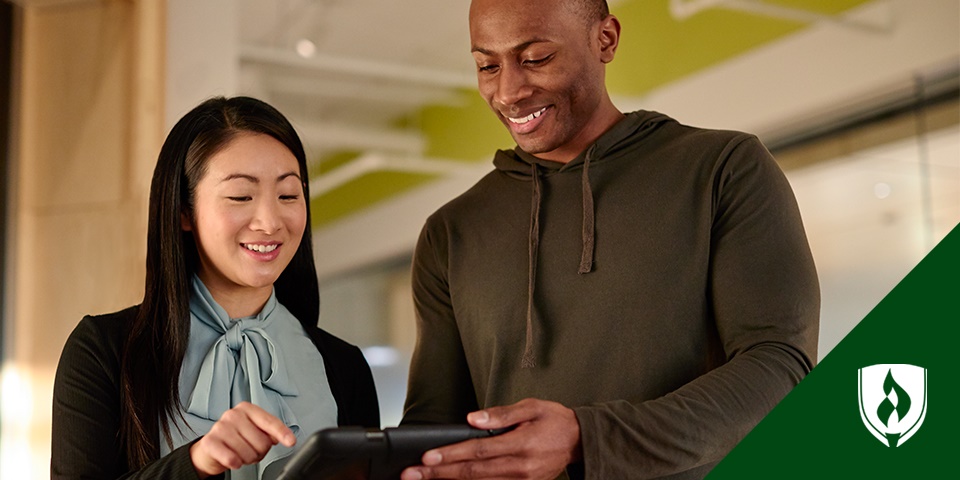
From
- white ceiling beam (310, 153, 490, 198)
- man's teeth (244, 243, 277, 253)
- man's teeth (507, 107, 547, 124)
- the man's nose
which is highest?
white ceiling beam (310, 153, 490, 198)

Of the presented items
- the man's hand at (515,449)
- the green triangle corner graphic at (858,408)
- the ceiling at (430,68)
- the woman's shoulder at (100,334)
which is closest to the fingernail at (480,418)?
the man's hand at (515,449)

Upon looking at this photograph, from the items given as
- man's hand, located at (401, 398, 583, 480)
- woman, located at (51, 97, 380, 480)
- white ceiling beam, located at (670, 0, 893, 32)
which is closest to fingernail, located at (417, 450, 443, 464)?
man's hand, located at (401, 398, 583, 480)

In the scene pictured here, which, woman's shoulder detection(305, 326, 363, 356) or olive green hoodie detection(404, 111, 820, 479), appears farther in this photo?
woman's shoulder detection(305, 326, 363, 356)

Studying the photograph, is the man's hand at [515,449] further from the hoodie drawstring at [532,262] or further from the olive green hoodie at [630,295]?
the hoodie drawstring at [532,262]

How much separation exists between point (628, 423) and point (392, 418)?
22.5ft

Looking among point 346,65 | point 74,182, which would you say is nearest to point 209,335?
point 74,182

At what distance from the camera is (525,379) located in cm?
166

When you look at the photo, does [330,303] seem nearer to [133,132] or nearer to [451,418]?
[133,132]

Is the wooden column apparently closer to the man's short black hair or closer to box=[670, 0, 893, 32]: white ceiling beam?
the man's short black hair

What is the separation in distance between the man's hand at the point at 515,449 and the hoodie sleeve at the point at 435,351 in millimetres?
500

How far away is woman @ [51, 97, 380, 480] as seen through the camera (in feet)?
4.84

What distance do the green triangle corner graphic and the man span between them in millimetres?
58

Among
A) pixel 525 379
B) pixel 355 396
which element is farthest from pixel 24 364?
pixel 525 379

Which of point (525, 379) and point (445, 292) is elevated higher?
point (445, 292)
